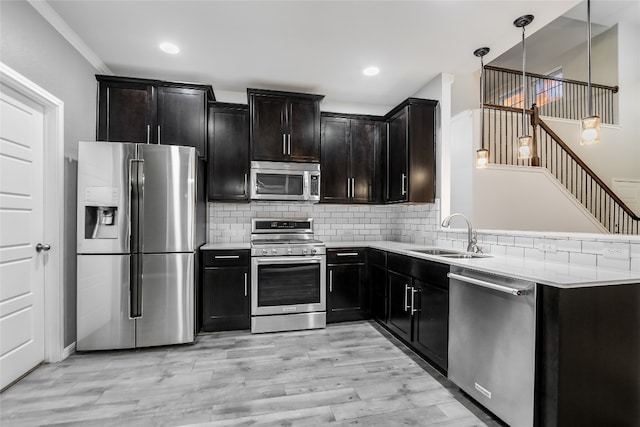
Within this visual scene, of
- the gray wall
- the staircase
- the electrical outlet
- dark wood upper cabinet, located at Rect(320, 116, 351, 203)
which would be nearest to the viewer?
the electrical outlet

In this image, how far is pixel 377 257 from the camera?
140 inches

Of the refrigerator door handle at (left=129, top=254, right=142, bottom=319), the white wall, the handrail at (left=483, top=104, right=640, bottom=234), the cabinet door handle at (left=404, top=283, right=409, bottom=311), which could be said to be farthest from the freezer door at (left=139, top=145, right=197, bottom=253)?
the handrail at (left=483, top=104, right=640, bottom=234)

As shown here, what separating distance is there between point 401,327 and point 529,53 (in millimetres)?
7040

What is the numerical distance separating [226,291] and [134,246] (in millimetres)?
1028

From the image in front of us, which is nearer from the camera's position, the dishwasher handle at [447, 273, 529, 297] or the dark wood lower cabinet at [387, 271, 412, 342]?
the dishwasher handle at [447, 273, 529, 297]

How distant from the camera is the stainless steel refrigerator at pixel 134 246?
108 inches

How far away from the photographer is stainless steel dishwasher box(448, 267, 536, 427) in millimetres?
1628

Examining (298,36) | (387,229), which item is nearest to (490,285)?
(298,36)

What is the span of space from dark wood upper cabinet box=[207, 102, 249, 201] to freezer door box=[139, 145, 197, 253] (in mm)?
602

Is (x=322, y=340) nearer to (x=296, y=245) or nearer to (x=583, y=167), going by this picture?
(x=296, y=245)

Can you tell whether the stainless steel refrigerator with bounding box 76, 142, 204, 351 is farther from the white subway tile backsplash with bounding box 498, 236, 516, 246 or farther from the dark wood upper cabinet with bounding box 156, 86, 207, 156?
the white subway tile backsplash with bounding box 498, 236, 516, 246

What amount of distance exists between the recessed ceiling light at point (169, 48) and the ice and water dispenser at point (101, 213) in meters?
1.43

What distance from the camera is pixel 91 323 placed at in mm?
2750

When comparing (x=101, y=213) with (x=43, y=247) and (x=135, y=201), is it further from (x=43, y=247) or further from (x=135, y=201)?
(x=43, y=247)
